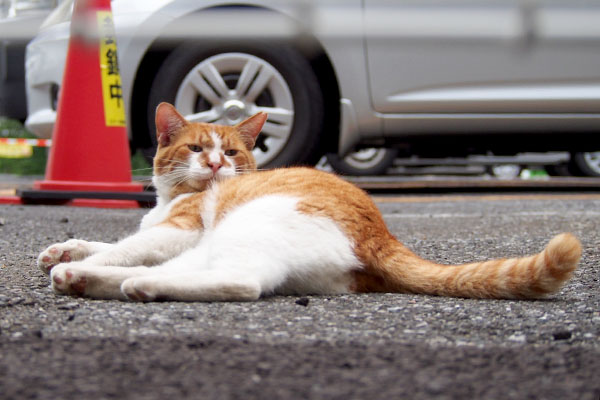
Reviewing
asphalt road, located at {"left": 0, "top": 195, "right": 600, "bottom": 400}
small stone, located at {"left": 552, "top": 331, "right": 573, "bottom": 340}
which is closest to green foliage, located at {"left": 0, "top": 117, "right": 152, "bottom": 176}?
asphalt road, located at {"left": 0, "top": 195, "right": 600, "bottom": 400}

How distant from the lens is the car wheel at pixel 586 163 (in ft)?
31.3

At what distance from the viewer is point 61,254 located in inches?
88.7

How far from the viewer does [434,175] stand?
41.2 ft

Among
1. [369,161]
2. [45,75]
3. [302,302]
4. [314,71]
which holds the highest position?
[45,75]

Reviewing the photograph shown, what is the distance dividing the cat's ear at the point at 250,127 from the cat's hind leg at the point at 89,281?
1044 millimetres

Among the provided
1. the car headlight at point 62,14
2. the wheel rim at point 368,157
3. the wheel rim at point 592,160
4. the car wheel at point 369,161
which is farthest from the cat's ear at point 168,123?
the wheel rim at point 592,160

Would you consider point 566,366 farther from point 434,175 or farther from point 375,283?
point 434,175

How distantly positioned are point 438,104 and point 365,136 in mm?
563

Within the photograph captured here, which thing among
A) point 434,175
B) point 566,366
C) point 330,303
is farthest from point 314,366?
point 434,175

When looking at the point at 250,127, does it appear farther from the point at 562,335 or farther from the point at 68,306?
the point at 562,335

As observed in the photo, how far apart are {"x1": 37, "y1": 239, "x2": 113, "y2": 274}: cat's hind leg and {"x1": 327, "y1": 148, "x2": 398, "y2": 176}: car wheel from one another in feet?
20.8

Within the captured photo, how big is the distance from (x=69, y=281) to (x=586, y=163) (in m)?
8.97

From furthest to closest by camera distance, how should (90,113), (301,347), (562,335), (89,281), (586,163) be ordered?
(586,163) < (90,113) < (89,281) < (562,335) < (301,347)

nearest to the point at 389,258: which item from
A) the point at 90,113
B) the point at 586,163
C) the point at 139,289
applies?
the point at 139,289
